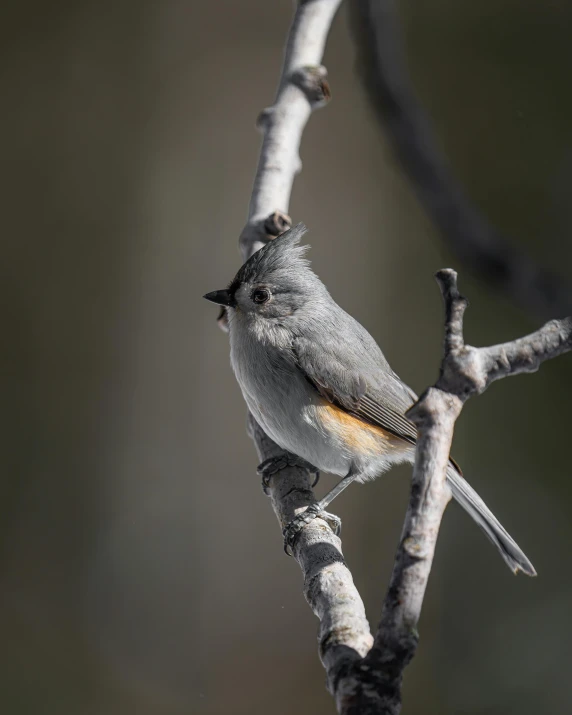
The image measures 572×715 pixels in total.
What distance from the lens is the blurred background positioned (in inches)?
133

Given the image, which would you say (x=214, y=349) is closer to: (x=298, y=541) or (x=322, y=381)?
(x=322, y=381)

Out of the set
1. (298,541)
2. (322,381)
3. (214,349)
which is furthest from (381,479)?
(298,541)

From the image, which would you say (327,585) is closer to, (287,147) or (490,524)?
(490,524)

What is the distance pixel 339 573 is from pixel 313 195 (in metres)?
3.28

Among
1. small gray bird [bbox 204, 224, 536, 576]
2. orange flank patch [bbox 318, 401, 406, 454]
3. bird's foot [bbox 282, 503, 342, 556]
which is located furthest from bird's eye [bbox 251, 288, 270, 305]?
bird's foot [bbox 282, 503, 342, 556]

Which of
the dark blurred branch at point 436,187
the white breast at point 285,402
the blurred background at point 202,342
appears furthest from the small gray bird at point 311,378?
the blurred background at point 202,342

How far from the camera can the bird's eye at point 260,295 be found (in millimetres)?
1789

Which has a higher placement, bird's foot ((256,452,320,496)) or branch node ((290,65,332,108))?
branch node ((290,65,332,108))

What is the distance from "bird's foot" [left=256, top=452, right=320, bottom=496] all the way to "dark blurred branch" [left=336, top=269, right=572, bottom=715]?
0.89 meters

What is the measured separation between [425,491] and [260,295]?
1071 mm

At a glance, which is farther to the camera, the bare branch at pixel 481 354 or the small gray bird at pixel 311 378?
the small gray bird at pixel 311 378

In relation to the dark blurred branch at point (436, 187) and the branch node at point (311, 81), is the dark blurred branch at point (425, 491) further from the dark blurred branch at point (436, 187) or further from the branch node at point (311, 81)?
the branch node at point (311, 81)

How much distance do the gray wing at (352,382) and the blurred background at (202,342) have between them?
163cm

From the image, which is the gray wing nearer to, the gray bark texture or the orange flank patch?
the orange flank patch
